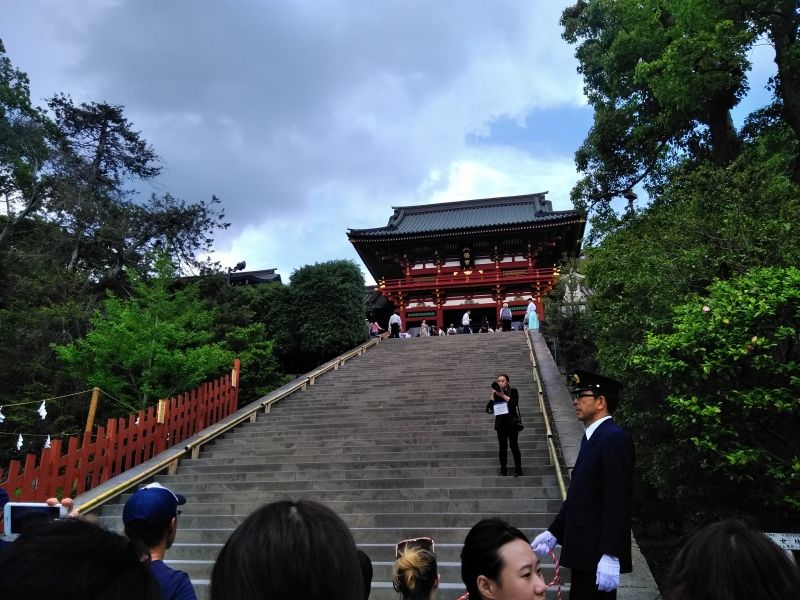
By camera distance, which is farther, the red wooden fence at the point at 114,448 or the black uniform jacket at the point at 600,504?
the red wooden fence at the point at 114,448

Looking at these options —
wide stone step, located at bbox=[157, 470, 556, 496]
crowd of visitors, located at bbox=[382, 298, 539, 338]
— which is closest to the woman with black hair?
wide stone step, located at bbox=[157, 470, 556, 496]

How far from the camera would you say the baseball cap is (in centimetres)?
200

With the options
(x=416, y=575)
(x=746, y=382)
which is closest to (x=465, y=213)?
(x=746, y=382)

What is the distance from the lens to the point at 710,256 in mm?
7238

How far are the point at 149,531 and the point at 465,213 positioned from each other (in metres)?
28.3

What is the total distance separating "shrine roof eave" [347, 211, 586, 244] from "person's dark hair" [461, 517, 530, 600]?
68.4ft

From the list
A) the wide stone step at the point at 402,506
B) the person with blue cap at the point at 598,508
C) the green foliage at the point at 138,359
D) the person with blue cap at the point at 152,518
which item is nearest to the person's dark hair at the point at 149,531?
the person with blue cap at the point at 152,518

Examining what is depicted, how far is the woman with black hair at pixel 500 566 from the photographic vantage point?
195cm

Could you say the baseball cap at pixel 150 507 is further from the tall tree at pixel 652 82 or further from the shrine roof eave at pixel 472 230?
the shrine roof eave at pixel 472 230

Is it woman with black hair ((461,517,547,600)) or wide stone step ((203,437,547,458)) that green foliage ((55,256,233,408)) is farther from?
woman with black hair ((461,517,547,600))

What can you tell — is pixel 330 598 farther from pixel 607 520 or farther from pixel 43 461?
pixel 43 461

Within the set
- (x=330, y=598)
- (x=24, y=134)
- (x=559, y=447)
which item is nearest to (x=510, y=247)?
(x=559, y=447)

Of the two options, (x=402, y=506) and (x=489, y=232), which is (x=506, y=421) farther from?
(x=489, y=232)

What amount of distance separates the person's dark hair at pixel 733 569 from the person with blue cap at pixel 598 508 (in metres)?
1.46
